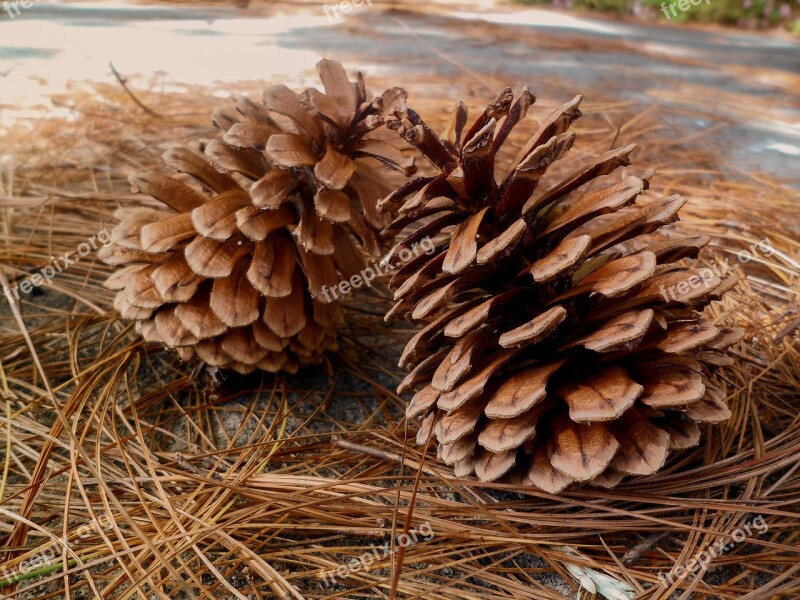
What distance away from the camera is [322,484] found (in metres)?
0.94

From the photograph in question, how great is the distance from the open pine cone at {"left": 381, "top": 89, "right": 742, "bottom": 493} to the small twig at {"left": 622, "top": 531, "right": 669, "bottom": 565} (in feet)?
0.34

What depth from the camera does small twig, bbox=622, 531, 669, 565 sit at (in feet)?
2.65

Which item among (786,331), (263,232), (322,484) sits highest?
(263,232)

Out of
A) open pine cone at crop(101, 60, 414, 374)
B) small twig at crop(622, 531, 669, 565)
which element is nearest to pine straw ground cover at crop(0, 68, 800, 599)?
small twig at crop(622, 531, 669, 565)

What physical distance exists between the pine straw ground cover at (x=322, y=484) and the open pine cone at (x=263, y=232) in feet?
0.44

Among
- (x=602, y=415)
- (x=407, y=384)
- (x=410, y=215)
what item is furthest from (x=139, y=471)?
(x=602, y=415)

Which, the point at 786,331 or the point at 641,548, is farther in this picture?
the point at 786,331

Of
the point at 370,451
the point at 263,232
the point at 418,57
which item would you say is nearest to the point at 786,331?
the point at 370,451

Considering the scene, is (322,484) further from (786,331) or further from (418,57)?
(418,57)

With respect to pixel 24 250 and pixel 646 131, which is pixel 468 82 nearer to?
pixel 646 131

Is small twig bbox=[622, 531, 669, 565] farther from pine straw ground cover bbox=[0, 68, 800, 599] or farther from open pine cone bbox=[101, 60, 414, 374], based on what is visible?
open pine cone bbox=[101, 60, 414, 374]

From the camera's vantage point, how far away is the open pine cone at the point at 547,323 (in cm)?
79

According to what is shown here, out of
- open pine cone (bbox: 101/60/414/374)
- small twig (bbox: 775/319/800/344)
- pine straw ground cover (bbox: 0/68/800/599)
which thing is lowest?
pine straw ground cover (bbox: 0/68/800/599)

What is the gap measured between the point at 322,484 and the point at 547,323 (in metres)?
0.44
